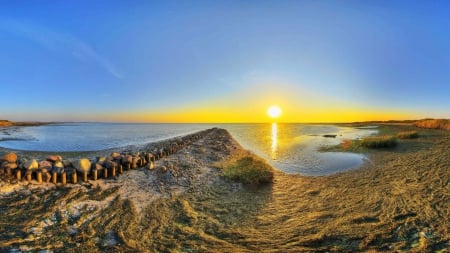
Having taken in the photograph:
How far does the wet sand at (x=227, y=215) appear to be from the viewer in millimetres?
5691

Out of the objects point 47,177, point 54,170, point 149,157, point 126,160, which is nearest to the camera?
point 47,177

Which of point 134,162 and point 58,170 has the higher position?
point 58,170

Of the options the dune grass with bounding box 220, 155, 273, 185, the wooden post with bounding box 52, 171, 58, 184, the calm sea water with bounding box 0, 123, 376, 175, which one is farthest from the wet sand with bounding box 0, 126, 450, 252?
the calm sea water with bounding box 0, 123, 376, 175

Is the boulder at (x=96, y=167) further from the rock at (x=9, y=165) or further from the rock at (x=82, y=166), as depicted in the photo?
the rock at (x=9, y=165)

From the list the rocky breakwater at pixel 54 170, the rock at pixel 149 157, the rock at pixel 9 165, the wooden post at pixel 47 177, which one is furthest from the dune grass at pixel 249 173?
the rock at pixel 9 165

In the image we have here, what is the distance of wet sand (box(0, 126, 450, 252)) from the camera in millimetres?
5691

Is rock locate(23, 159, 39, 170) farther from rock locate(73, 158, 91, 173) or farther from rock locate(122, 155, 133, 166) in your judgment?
rock locate(122, 155, 133, 166)

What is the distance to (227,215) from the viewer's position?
25.5 feet

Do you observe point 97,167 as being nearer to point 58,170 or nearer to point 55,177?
point 58,170

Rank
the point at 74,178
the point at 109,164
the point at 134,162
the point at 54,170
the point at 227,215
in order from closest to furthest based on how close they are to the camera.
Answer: the point at 227,215
the point at 74,178
the point at 54,170
the point at 109,164
the point at 134,162

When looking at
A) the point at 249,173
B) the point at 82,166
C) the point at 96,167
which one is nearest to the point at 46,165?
the point at 82,166

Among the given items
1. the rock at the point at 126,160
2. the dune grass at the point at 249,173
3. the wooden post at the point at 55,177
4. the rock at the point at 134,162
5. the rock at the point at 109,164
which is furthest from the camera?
the rock at the point at 134,162

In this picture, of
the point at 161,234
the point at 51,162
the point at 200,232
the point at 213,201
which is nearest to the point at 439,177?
the point at 213,201

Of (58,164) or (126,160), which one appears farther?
(126,160)
